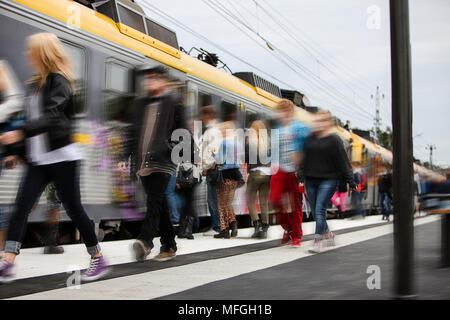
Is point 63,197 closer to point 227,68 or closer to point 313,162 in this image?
point 313,162

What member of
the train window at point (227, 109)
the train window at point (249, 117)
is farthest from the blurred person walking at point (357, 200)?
the train window at point (227, 109)

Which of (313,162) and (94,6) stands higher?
(94,6)

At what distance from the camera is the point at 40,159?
15.5 ft

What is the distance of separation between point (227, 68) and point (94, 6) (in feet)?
16.5

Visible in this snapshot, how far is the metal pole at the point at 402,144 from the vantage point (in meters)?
3.50

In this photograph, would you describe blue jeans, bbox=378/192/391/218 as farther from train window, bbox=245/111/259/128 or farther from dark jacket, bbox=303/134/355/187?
dark jacket, bbox=303/134/355/187

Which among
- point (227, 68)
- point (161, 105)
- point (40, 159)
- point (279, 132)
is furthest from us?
point (227, 68)

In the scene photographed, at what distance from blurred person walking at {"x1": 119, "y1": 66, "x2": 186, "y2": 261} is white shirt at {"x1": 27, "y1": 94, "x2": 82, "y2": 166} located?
148 centimetres

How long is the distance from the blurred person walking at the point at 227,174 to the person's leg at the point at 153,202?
3.38m

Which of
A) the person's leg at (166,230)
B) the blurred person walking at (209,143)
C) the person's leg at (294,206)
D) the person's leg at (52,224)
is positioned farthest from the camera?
the blurred person walking at (209,143)

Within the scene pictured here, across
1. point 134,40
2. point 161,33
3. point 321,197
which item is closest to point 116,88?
point 134,40

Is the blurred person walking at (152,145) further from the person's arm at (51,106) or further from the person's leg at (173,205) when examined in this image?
the person's leg at (173,205)

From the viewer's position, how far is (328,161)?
7965 mm
